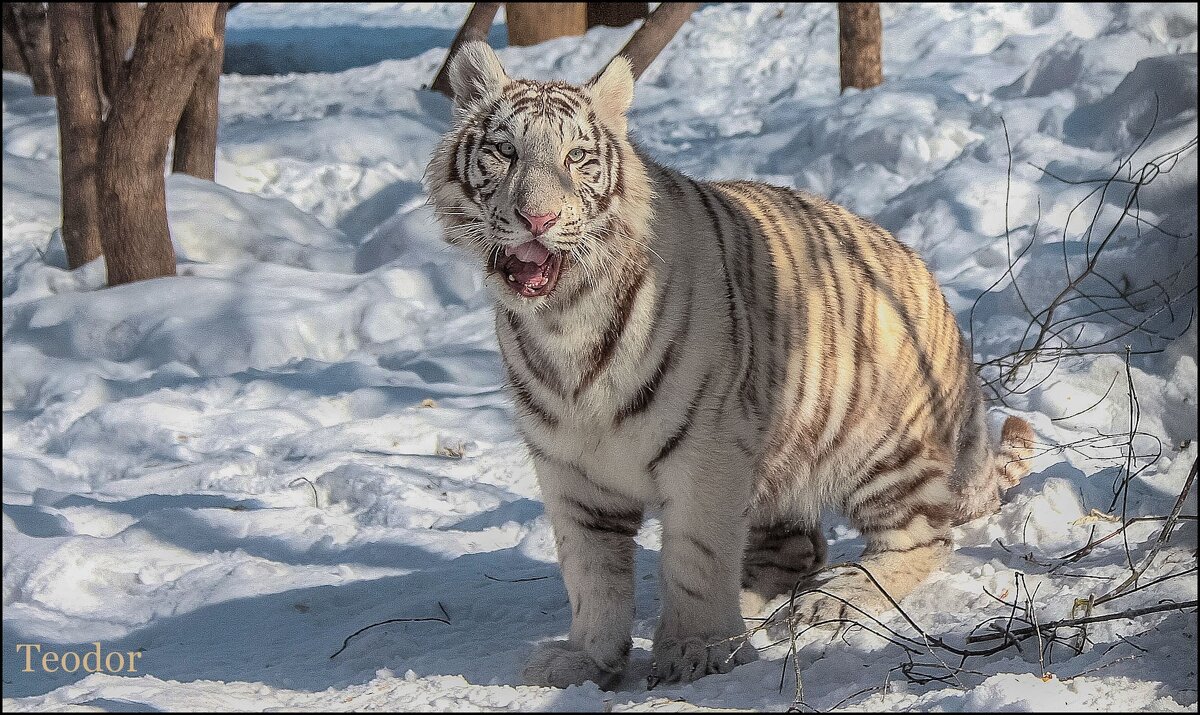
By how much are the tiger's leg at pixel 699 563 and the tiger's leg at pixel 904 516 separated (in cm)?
52

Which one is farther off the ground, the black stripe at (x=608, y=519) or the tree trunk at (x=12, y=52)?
the black stripe at (x=608, y=519)

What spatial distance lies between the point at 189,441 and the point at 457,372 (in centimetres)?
127

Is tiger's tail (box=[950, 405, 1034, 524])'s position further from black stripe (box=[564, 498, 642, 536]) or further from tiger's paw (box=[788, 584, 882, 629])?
black stripe (box=[564, 498, 642, 536])

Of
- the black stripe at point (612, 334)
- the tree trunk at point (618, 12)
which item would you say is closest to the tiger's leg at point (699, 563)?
the black stripe at point (612, 334)

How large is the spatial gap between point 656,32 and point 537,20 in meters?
6.44

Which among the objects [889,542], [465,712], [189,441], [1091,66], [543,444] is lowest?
[189,441]

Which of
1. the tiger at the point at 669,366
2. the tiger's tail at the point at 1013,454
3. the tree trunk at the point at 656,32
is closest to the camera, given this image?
the tiger at the point at 669,366

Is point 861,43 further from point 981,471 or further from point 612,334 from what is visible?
point 612,334

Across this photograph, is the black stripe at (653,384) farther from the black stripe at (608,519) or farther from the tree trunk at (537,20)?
the tree trunk at (537,20)

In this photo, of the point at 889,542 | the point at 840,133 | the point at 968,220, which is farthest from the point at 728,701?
the point at 840,133

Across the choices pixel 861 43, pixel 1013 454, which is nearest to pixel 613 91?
pixel 1013 454

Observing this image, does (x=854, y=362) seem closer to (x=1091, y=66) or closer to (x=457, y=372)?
(x=457, y=372)

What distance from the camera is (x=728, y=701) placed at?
2.49 metres

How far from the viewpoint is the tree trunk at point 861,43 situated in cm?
872
